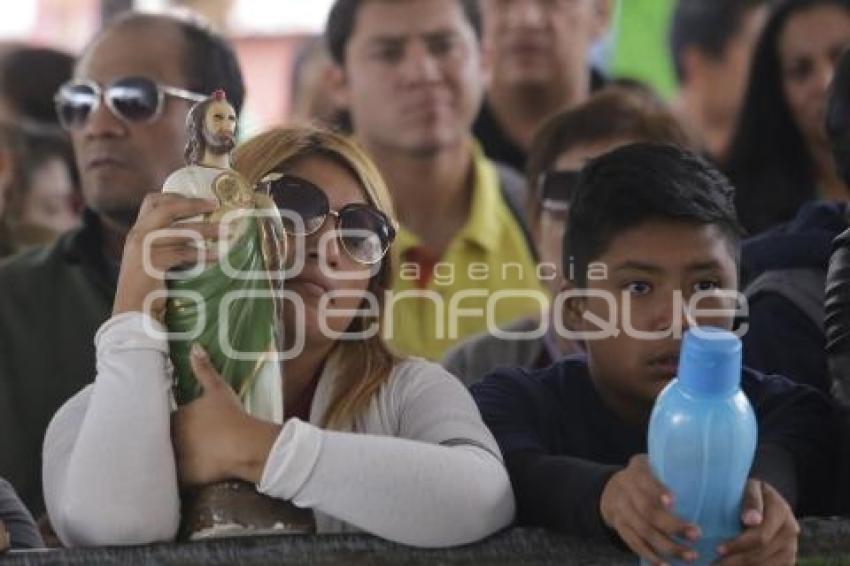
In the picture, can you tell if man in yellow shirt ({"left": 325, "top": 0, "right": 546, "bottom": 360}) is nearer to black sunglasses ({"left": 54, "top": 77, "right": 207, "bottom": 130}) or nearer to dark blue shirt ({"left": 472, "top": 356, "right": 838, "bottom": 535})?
black sunglasses ({"left": 54, "top": 77, "right": 207, "bottom": 130})

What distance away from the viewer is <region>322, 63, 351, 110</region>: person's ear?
11.1ft

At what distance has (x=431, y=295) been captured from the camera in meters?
3.01

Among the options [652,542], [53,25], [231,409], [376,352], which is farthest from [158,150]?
[53,25]

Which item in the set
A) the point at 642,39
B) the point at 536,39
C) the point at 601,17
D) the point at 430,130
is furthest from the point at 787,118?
the point at 642,39

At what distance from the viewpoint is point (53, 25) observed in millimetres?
5582

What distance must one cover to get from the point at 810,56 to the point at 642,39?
178 centimetres

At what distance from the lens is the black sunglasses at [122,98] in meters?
2.54

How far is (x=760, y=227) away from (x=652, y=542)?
154 centimetres

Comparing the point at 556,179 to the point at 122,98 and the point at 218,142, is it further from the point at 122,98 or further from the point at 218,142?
the point at 218,142

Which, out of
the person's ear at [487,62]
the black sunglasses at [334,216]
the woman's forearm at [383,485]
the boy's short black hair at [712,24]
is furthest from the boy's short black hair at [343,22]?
the woman's forearm at [383,485]

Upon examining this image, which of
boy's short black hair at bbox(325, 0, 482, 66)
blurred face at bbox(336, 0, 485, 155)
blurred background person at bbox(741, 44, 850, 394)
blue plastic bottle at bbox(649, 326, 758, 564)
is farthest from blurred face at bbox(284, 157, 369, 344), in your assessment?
boy's short black hair at bbox(325, 0, 482, 66)

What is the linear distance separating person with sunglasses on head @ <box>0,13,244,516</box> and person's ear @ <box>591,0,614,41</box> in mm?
1532

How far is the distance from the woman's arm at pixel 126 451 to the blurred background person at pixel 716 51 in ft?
10.5

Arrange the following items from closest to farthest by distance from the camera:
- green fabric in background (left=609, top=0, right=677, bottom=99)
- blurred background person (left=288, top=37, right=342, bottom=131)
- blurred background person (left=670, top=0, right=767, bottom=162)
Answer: blurred background person (left=288, top=37, right=342, bottom=131) < blurred background person (left=670, top=0, right=767, bottom=162) < green fabric in background (left=609, top=0, right=677, bottom=99)
